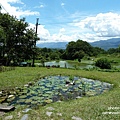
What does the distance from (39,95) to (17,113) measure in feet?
9.56

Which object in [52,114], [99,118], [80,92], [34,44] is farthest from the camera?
[34,44]

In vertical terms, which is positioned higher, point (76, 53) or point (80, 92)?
point (76, 53)

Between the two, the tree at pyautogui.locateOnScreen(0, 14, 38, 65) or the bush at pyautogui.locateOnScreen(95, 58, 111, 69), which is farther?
the bush at pyautogui.locateOnScreen(95, 58, 111, 69)

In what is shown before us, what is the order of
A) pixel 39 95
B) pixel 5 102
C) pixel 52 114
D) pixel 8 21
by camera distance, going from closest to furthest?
pixel 52 114, pixel 5 102, pixel 39 95, pixel 8 21

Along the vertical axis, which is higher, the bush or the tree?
the tree

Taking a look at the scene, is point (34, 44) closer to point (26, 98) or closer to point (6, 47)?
point (6, 47)

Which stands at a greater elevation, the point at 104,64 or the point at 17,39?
the point at 17,39

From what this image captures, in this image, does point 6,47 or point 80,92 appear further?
point 6,47

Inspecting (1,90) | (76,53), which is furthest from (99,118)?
(76,53)

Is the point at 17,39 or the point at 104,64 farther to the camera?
the point at 104,64

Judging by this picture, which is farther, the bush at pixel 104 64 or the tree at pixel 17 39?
the bush at pixel 104 64

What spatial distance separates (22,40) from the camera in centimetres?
2395

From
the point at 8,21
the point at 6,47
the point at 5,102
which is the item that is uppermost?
the point at 8,21

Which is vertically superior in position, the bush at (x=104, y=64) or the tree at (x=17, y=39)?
the tree at (x=17, y=39)
